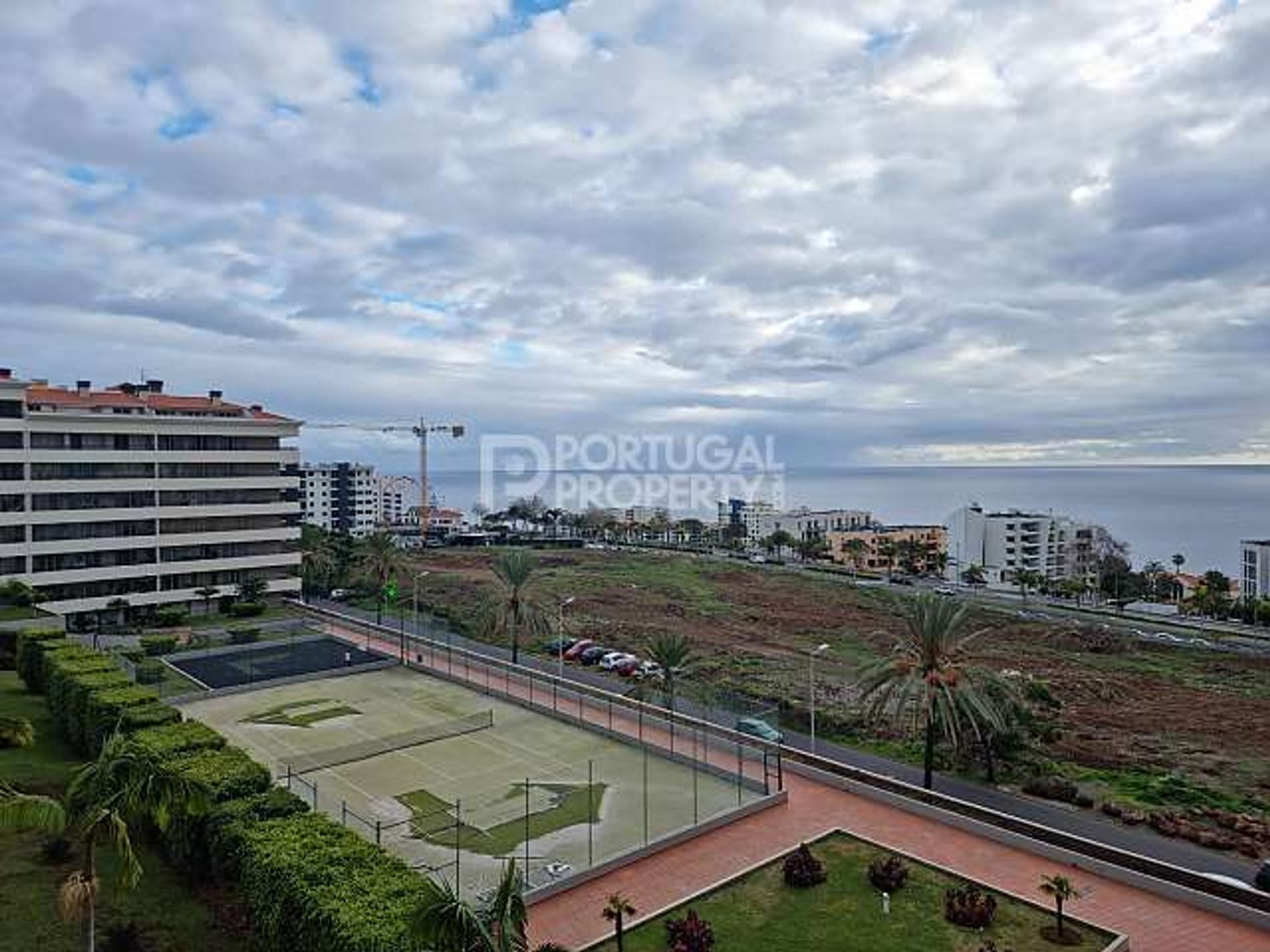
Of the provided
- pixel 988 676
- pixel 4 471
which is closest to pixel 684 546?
pixel 4 471

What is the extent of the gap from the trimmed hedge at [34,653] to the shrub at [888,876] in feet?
106

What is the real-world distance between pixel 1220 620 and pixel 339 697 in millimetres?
81468

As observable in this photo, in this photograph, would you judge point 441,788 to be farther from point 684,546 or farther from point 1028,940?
point 684,546

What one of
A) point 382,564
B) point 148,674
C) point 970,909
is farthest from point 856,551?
point 970,909

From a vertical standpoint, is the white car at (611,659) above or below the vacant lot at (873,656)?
above

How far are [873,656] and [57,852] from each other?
47.0 m

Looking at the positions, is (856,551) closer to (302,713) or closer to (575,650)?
(575,650)

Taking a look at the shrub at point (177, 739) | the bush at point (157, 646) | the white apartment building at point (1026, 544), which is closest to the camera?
the shrub at point (177, 739)

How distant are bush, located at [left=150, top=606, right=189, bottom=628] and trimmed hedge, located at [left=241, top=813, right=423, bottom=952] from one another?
147 feet

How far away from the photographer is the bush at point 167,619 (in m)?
58.8

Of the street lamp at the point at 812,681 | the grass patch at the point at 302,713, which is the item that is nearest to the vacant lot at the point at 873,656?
the street lamp at the point at 812,681

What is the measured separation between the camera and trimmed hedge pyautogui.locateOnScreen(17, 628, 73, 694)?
120ft

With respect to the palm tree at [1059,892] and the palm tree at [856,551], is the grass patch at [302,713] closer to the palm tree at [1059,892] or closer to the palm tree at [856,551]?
the palm tree at [1059,892]

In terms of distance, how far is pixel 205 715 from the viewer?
38.0 m
